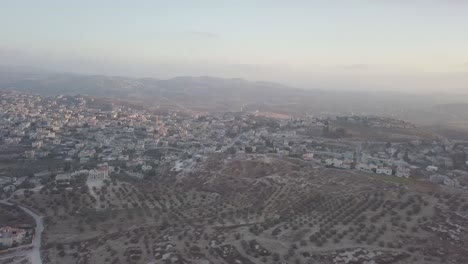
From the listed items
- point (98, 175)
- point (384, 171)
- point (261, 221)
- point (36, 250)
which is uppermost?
point (384, 171)

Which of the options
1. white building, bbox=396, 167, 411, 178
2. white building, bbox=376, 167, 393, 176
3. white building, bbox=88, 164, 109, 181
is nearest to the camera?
white building, bbox=88, 164, 109, 181

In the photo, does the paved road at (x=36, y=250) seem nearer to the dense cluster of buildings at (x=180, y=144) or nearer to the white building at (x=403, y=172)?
the dense cluster of buildings at (x=180, y=144)

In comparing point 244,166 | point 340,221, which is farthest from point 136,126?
point 340,221

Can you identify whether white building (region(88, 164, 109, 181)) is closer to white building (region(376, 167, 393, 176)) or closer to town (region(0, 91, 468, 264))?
town (region(0, 91, 468, 264))

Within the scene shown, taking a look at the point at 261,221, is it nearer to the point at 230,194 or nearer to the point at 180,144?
the point at 230,194

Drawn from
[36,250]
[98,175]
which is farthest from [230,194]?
[36,250]

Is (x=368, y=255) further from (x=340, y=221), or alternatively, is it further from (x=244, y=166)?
(x=244, y=166)

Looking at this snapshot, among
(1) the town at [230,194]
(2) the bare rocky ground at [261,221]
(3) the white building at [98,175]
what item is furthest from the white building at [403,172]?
(3) the white building at [98,175]

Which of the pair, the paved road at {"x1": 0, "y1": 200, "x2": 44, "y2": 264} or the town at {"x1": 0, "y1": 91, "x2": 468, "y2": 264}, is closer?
the town at {"x1": 0, "y1": 91, "x2": 468, "y2": 264}

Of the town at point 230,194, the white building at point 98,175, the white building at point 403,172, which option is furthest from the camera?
the white building at point 403,172

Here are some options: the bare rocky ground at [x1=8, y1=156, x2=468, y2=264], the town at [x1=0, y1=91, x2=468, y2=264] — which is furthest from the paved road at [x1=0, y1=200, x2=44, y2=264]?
the bare rocky ground at [x1=8, y1=156, x2=468, y2=264]
